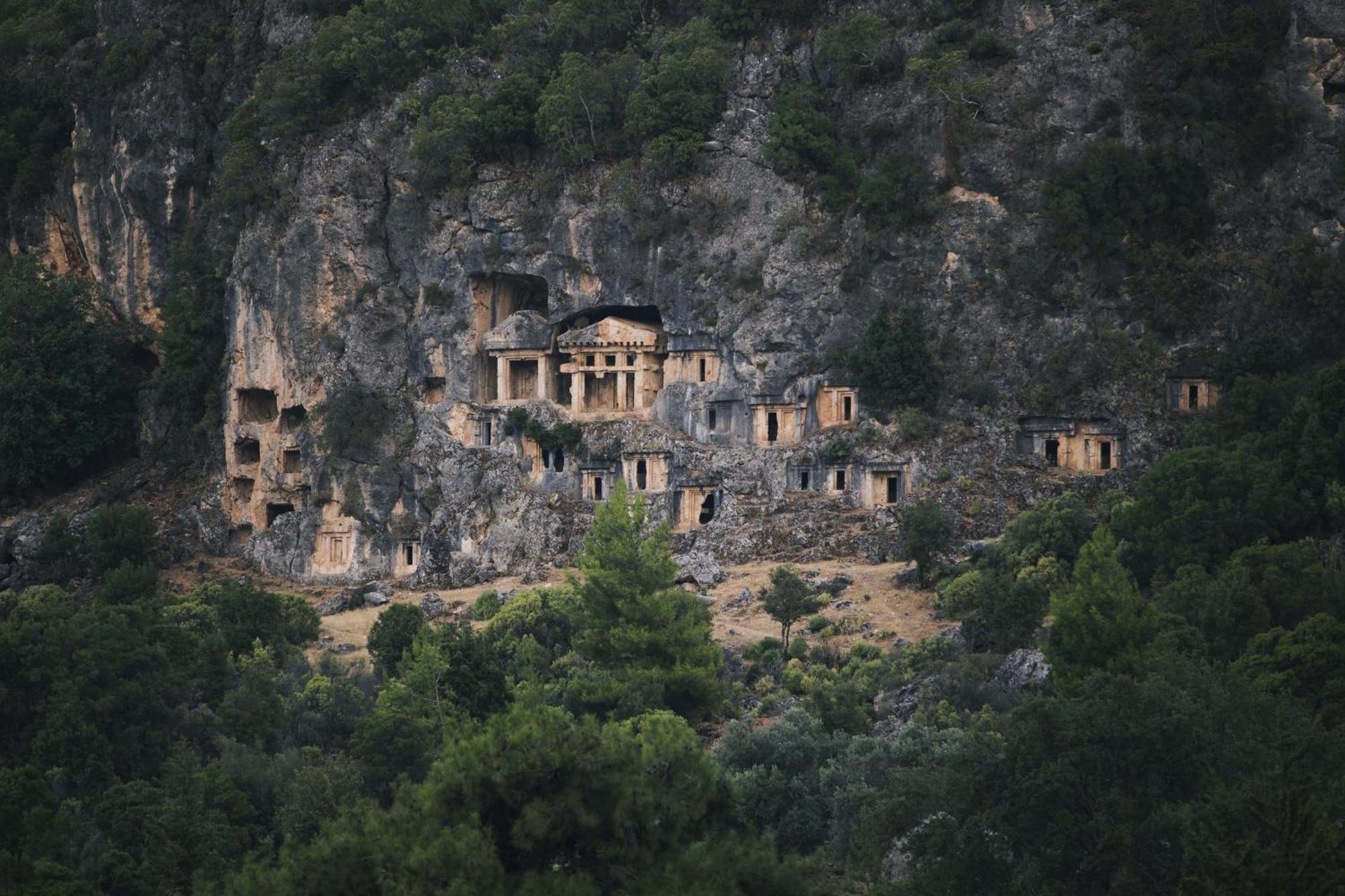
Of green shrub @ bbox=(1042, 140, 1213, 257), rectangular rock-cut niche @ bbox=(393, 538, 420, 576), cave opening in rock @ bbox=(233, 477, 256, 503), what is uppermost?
green shrub @ bbox=(1042, 140, 1213, 257)

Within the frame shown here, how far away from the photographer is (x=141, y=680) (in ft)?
221

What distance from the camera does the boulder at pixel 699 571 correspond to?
81812 mm

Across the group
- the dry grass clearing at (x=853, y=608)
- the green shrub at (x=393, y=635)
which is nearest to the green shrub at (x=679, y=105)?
the dry grass clearing at (x=853, y=608)

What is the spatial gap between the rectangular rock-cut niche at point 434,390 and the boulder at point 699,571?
12823 millimetres

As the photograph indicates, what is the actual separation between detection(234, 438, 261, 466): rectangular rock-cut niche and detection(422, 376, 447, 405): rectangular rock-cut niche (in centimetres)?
736

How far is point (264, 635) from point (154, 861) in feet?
87.4

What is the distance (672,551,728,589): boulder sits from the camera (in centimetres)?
8181

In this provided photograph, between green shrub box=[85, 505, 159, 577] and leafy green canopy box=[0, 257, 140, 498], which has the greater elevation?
leafy green canopy box=[0, 257, 140, 498]

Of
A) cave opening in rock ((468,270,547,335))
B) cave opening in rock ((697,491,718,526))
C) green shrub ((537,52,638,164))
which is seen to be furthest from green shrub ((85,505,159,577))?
cave opening in rock ((697,491,718,526))

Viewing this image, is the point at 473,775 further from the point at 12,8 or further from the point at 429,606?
the point at 12,8

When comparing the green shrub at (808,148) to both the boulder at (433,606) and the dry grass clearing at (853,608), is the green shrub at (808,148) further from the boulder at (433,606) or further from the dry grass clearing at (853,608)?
the boulder at (433,606)

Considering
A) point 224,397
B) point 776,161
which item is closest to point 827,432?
point 776,161

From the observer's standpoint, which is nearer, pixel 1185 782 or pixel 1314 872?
pixel 1314 872

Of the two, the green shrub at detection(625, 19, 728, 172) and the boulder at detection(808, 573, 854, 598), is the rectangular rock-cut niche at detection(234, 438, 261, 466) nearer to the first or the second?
the green shrub at detection(625, 19, 728, 172)
